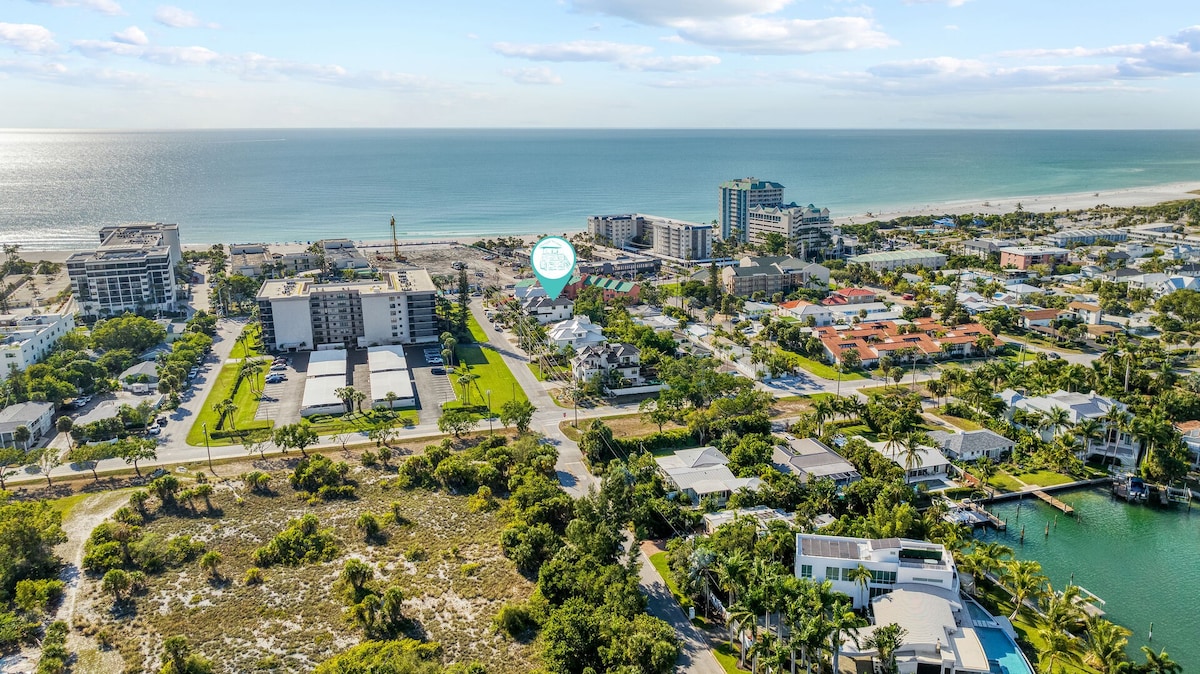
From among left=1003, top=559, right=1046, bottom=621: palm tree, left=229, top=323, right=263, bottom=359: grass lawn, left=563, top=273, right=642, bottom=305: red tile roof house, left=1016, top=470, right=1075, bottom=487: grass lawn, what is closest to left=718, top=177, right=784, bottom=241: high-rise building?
left=563, top=273, right=642, bottom=305: red tile roof house

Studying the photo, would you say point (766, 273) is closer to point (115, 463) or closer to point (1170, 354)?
point (1170, 354)

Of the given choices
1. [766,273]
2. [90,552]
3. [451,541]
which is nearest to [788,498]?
[451,541]

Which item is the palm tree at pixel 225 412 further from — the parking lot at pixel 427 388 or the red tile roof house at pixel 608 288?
the red tile roof house at pixel 608 288

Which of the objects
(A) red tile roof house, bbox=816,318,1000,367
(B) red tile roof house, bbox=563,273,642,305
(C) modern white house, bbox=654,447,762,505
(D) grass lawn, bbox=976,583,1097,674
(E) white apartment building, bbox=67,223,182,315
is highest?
(E) white apartment building, bbox=67,223,182,315

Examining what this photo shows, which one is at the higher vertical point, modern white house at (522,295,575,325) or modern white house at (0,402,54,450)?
modern white house at (522,295,575,325)

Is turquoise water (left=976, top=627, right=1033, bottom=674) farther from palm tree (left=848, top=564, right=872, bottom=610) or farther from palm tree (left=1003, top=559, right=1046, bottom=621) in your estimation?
palm tree (left=848, top=564, right=872, bottom=610)

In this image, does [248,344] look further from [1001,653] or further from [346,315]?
[1001,653]

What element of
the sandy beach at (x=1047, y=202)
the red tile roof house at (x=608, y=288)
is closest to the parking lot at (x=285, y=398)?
the red tile roof house at (x=608, y=288)
